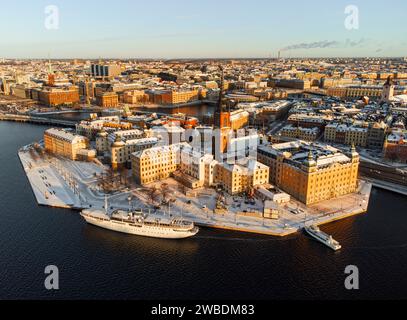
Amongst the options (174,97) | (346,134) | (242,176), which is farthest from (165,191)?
(174,97)

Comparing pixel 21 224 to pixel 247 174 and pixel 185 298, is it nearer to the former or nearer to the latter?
pixel 185 298

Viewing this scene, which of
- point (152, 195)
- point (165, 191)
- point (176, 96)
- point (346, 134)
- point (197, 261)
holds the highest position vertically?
point (176, 96)

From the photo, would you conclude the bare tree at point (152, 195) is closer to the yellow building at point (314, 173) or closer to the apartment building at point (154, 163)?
the apartment building at point (154, 163)

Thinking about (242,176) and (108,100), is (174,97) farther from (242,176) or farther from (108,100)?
(242,176)

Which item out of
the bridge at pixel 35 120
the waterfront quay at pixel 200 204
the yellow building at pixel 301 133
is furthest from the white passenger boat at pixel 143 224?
the bridge at pixel 35 120

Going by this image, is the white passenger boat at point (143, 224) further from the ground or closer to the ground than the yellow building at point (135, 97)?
closer to the ground

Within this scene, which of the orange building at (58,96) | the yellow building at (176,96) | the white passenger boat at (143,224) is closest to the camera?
the white passenger boat at (143,224)
